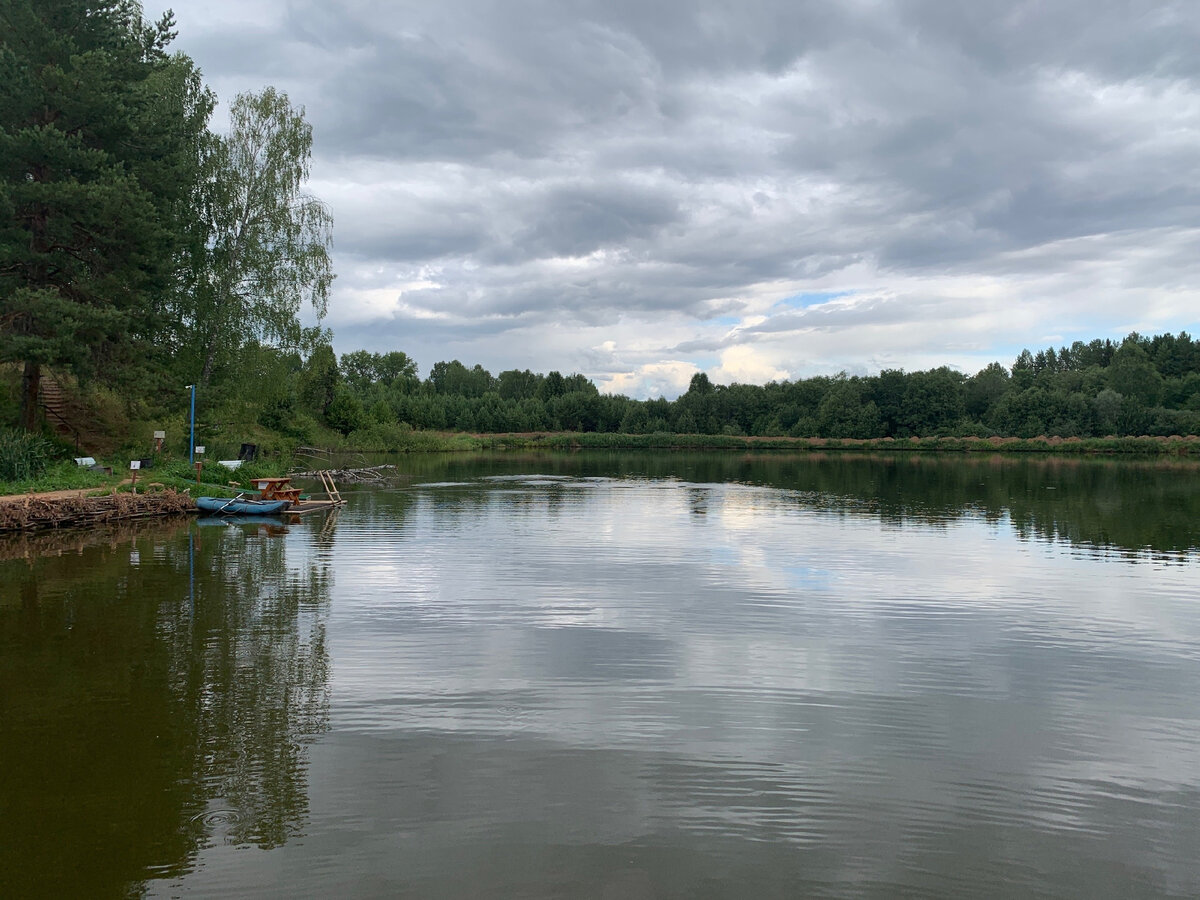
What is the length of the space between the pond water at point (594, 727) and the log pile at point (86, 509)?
3.52m

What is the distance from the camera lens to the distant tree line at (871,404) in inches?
4400

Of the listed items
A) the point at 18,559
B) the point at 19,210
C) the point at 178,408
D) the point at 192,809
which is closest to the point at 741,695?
the point at 192,809

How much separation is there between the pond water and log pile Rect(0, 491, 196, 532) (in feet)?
11.6

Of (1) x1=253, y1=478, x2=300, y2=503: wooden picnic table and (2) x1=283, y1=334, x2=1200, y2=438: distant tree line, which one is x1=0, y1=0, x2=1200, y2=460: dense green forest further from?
(2) x1=283, y1=334, x2=1200, y2=438: distant tree line

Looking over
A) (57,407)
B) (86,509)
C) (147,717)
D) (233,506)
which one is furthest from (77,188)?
(147,717)

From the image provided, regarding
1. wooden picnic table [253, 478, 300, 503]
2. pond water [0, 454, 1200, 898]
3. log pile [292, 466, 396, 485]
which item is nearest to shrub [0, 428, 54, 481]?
wooden picnic table [253, 478, 300, 503]

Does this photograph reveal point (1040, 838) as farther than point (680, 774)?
No

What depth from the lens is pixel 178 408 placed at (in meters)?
36.4

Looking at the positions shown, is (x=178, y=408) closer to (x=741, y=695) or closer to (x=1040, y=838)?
(x=741, y=695)

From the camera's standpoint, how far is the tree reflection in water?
6.28 m

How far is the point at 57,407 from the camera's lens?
34.5m

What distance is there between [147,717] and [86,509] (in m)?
18.6

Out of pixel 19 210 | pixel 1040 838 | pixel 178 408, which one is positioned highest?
pixel 19 210

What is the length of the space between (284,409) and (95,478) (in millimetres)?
33252
